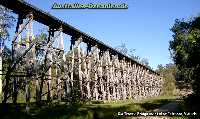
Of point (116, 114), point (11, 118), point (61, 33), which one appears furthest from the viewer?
point (61, 33)

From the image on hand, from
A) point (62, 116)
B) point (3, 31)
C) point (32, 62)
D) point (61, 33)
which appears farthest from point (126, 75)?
point (62, 116)

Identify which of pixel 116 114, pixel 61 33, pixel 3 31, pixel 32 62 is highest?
pixel 3 31

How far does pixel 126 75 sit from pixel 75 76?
1097cm

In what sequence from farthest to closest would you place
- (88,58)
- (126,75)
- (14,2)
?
1. (126,75)
2. (88,58)
3. (14,2)

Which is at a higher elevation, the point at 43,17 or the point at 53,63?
the point at 43,17

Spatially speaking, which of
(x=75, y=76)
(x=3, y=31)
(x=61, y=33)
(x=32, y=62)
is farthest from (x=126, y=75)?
(x=32, y=62)

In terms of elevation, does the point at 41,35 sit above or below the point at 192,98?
above

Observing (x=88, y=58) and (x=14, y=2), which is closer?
(x=14, y=2)

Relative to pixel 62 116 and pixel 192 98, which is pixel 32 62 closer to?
pixel 62 116

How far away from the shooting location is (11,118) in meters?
10.1

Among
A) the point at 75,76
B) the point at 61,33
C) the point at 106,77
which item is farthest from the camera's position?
the point at 106,77

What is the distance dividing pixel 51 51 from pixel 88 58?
19.4ft

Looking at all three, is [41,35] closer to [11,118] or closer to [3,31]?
[3,31]

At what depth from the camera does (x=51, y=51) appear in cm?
1798
